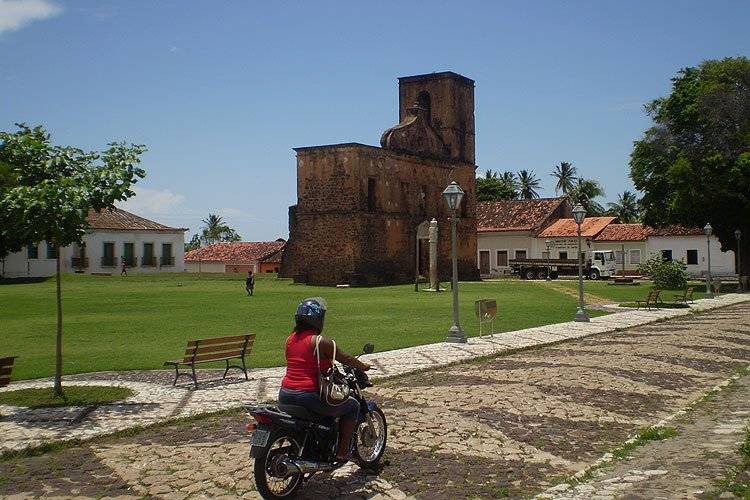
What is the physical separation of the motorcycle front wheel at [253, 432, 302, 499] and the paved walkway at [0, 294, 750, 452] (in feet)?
9.42

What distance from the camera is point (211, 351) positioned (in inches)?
423

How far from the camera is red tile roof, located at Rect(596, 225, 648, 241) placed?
191 ft

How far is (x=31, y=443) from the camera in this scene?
7332 mm

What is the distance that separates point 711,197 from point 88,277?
33818mm

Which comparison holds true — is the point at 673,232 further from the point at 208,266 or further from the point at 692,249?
the point at 208,266

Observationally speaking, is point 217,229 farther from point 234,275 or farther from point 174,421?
point 174,421

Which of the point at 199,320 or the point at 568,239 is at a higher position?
the point at 568,239

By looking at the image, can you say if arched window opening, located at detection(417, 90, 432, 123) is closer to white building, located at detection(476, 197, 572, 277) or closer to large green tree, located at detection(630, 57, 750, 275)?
white building, located at detection(476, 197, 572, 277)

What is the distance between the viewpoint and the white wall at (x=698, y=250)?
55.1 m

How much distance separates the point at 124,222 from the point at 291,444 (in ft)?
193

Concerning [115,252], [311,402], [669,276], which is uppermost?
[115,252]

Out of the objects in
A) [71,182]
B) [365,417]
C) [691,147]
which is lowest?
[365,417]

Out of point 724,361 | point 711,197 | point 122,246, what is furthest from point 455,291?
point 122,246

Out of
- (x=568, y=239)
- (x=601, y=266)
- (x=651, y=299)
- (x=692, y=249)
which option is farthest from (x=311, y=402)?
(x=692, y=249)
